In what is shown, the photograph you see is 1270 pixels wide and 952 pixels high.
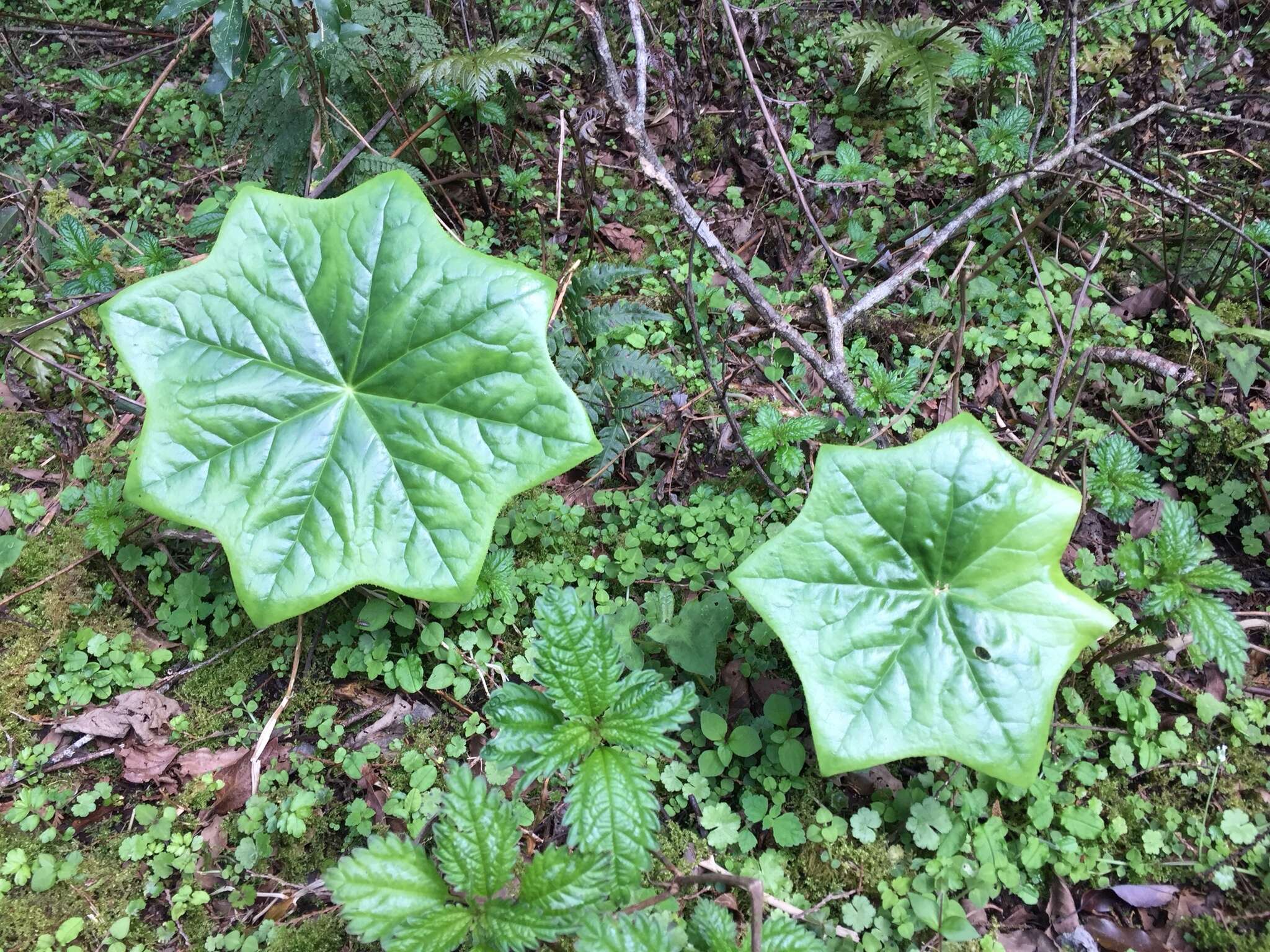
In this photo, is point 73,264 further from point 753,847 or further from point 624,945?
point 753,847

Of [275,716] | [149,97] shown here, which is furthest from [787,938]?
[149,97]

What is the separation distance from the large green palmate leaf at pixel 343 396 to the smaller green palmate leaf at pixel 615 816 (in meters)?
0.65

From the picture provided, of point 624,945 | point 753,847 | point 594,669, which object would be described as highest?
point 594,669

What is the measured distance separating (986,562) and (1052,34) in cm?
352

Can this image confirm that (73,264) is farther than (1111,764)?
Yes

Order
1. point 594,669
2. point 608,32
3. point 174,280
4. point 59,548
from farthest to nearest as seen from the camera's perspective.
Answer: point 608,32 → point 59,548 → point 174,280 → point 594,669

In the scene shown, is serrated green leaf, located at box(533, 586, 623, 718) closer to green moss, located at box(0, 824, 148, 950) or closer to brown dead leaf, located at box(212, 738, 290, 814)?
brown dead leaf, located at box(212, 738, 290, 814)

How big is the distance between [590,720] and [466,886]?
51cm

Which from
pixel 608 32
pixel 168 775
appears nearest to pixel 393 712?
pixel 168 775

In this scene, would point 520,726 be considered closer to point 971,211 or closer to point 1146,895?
point 1146,895

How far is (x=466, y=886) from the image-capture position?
1.85m

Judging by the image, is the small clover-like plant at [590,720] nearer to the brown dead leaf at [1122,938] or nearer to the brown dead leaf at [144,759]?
the brown dead leaf at [144,759]

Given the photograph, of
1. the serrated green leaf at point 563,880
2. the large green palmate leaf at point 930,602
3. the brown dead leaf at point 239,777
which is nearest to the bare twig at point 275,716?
the brown dead leaf at point 239,777

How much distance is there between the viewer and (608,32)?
391cm
